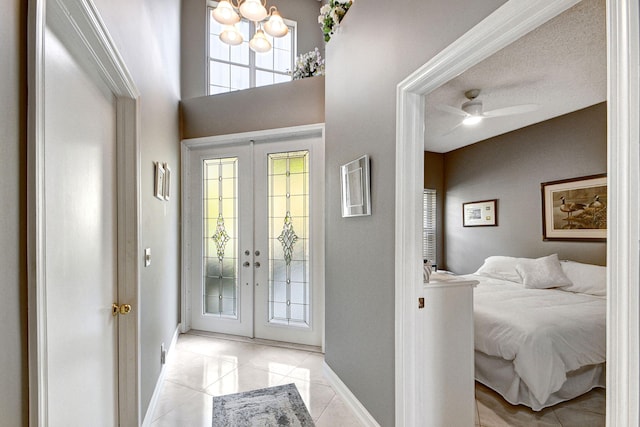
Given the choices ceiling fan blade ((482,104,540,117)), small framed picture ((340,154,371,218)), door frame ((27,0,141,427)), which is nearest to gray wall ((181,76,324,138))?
small framed picture ((340,154,371,218))

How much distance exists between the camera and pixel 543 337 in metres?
2.38

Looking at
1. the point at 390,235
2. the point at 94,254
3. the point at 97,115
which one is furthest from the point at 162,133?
the point at 390,235

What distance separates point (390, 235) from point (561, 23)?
5.72 ft

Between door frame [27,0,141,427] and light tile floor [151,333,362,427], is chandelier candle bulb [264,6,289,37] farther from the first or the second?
light tile floor [151,333,362,427]

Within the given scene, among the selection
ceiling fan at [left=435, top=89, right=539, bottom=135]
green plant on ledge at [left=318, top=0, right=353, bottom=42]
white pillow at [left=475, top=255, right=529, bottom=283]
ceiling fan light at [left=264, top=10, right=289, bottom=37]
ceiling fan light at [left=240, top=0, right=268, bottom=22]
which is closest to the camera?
green plant on ledge at [left=318, top=0, right=353, bottom=42]

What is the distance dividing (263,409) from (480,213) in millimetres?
4452

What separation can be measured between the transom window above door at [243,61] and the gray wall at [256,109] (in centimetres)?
88

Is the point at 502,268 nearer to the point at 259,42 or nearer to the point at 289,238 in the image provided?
the point at 289,238

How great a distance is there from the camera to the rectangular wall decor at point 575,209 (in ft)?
12.5

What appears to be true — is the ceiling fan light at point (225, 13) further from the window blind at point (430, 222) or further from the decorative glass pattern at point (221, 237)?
the window blind at point (430, 222)

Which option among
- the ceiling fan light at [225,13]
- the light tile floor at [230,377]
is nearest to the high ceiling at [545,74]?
the ceiling fan light at [225,13]

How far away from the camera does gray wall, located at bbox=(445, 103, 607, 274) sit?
3.90 m

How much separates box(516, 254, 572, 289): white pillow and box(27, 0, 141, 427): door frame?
155 inches

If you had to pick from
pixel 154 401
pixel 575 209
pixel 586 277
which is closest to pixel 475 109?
pixel 575 209
